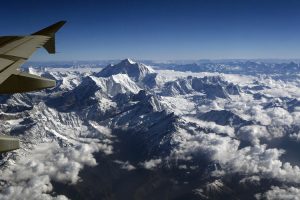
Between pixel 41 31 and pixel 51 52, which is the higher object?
pixel 41 31

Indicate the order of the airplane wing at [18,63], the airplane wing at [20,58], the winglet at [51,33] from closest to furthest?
the airplane wing at [18,63] → the airplane wing at [20,58] → the winglet at [51,33]

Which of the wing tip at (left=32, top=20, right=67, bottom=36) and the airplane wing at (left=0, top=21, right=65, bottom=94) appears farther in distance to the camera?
the wing tip at (left=32, top=20, right=67, bottom=36)

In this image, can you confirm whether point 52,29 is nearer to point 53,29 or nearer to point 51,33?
point 53,29

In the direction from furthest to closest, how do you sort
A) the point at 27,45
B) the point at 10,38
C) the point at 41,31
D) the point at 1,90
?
the point at 41,31 < the point at 10,38 < the point at 27,45 < the point at 1,90

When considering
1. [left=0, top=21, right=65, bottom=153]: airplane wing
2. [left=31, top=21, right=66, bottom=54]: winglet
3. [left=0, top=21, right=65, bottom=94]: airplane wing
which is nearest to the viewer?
[left=0, top=21, right=65, bottom=153]: airplane wing

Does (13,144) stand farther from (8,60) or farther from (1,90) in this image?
(8,60)

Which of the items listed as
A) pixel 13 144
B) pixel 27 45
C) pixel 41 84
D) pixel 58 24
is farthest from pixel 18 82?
pixel 58 24

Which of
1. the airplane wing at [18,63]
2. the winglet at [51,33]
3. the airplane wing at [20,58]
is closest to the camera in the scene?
the airplane wing at [18,63]

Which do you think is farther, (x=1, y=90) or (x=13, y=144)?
(x=1, y=90)


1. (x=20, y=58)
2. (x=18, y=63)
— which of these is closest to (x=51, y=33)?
(x=20, y=58)
